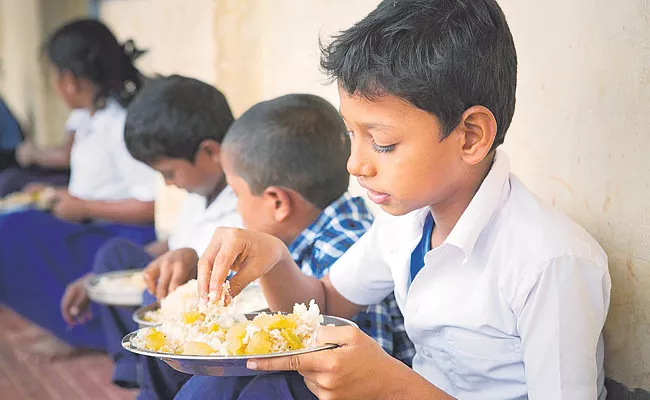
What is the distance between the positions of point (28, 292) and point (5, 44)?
188 inches

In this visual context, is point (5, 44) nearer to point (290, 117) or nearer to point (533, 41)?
point (290, 117)

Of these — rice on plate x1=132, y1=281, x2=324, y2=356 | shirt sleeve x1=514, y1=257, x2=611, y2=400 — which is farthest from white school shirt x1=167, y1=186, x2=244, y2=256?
shirt sleeve x1=514, y1=257, x2=611, y2=400

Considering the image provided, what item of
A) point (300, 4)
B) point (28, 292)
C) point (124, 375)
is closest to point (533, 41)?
point (300, 4)

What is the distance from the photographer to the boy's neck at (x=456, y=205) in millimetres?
1640

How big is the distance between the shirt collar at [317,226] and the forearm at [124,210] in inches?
72.7

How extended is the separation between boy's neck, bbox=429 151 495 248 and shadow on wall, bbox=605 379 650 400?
1.70 ft

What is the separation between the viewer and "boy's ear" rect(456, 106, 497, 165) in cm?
152

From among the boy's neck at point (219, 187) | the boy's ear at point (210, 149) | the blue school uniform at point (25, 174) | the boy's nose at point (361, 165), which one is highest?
the boy's nose at point (361, 165)

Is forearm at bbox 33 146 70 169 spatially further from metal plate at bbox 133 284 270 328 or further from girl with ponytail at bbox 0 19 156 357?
metal plate at bbox 133 284 270 328

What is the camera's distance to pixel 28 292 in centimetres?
397

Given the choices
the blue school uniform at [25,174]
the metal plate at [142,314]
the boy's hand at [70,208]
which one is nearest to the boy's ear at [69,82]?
the boy's hand at [70,208]

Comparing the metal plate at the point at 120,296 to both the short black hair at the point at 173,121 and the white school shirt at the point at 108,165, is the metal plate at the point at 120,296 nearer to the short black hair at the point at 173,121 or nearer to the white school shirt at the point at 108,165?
the short black hair at the point at 173,121

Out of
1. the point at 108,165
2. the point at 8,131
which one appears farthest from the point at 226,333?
the point at 8,131

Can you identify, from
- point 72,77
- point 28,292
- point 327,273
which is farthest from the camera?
point 72,77
